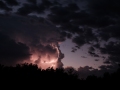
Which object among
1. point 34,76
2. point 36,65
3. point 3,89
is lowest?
point 3,89

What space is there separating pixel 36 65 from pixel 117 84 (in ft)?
90.5

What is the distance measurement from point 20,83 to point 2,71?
7.78 meters

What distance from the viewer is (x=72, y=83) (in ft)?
172

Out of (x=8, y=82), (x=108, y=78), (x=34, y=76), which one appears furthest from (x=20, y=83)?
(x=108, y=78)

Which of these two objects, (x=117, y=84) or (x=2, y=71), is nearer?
(x=2, y=71)

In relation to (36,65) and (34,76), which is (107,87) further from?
(36,65)

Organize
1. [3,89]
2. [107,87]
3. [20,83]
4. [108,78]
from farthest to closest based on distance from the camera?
[108,78] < [107,87] < [20,83] < [3,89]

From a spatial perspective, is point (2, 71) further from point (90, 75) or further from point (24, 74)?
point (90, 75)

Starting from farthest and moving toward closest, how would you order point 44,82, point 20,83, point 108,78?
point 108,78 → point 44,82 → point 20,83

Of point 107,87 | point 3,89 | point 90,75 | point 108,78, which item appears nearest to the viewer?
point 3,89

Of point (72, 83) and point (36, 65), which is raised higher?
point (36, 65)

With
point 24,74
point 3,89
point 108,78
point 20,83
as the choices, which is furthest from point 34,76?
point 108,78

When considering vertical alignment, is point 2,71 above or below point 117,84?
above

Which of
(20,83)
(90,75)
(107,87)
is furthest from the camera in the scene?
(90,75)
